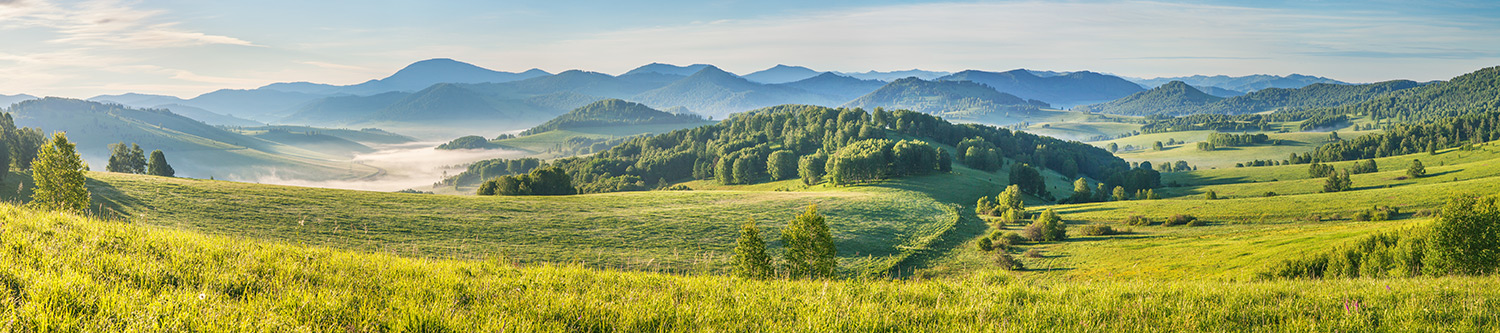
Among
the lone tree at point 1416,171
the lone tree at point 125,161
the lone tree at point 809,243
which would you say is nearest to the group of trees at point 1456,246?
the lone tree at point 809,243

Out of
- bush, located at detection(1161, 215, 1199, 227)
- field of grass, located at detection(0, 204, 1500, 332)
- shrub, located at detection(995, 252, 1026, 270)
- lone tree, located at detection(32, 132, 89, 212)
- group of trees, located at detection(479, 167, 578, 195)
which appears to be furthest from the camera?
group of trees, located at detection(479, 167, 578, 195)

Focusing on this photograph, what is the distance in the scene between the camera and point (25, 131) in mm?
99688

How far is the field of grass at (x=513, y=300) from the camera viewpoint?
16.3 ft

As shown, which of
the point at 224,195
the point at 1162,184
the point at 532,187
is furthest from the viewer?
the point at 1162,184

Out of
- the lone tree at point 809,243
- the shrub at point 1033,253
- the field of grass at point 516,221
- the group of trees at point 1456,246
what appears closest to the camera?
the group of trees at point 1456,246

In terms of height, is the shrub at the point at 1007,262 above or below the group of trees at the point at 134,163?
below

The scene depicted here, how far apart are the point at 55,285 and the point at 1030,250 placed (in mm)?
71487

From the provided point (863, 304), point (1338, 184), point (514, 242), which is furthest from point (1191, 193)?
point (863, 304)

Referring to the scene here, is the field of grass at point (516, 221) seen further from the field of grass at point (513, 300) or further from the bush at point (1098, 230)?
the field of grass at point (513, 300)

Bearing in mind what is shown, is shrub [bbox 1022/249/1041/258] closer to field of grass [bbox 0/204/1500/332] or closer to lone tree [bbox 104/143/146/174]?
field of grass [bbox 0/204/1500/332]

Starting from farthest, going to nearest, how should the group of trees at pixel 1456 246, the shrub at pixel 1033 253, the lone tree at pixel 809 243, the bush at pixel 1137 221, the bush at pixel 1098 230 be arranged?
the bush at pixel 1137 221, the bush at pixel 1098 230, the shrub at pixel 1033 253, the lone tree at pixel 809 243, the group of trees at pixel 1456 246

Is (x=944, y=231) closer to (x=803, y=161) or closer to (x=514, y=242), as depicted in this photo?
(x=514, y=242)

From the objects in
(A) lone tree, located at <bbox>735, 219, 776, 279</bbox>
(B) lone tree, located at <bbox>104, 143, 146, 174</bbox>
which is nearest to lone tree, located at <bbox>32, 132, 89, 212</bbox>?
(A) lone tree, located at <bbox>735, 219, 776, 279</bbox>

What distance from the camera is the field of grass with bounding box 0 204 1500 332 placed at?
4977 millimetres
